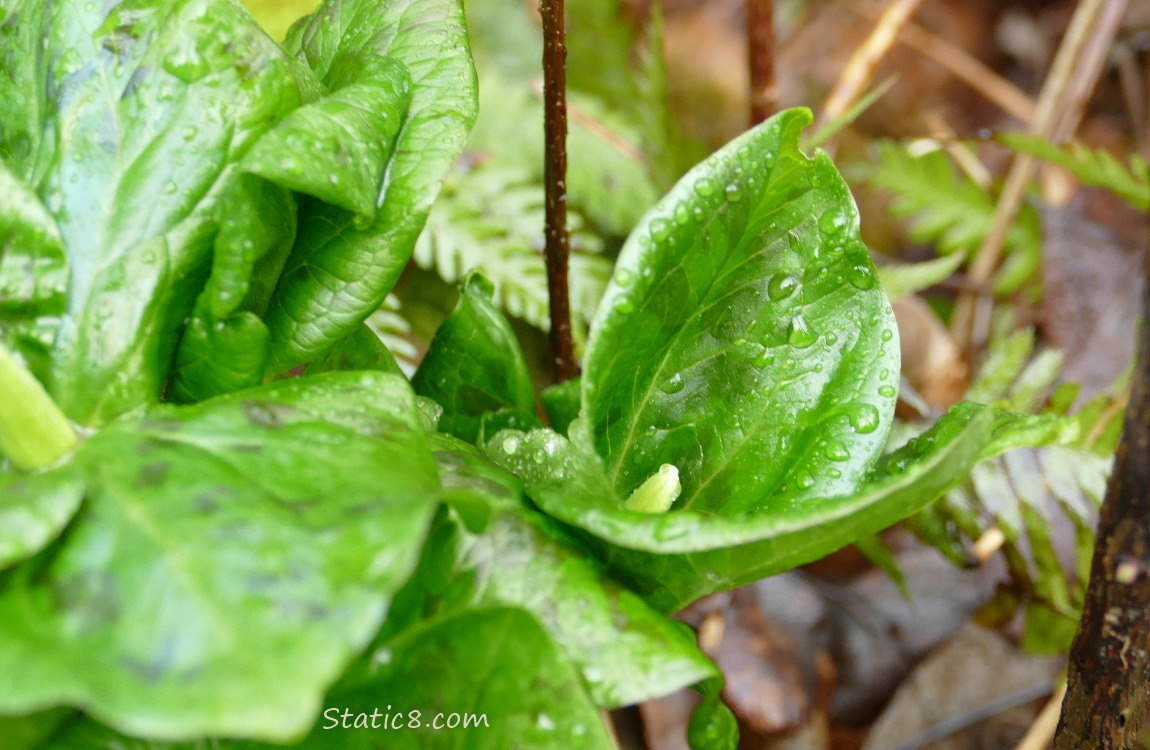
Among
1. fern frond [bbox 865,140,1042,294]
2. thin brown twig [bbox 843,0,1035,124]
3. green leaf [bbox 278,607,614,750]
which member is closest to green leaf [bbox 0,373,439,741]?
green leaf [bbox 278,607,614,750]

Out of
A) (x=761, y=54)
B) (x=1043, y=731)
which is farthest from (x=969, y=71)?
(x=1043, y=731)

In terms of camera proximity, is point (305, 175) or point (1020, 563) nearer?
point (305, 175)

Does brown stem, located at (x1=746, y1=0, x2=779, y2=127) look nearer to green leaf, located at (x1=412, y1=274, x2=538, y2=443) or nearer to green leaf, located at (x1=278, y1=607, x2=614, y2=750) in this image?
green leaf, located at (x1=412, y1=274, x2=538, y2=443)

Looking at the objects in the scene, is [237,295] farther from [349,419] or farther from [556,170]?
[556,170]

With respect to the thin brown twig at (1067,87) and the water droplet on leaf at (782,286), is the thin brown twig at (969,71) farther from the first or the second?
the water droplet on leaf at (782,286)

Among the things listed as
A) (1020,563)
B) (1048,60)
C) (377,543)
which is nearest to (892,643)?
(1020,563)

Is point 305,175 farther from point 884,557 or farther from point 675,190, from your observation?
point 884,557
